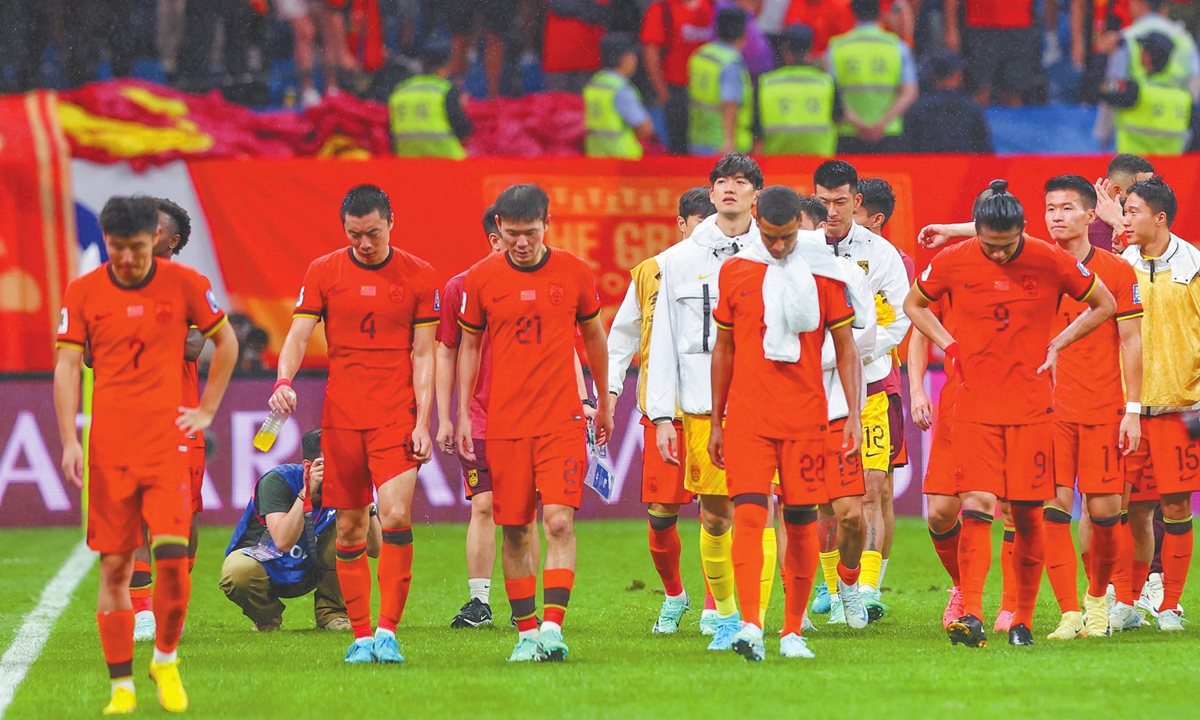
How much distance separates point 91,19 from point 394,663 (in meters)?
12.0

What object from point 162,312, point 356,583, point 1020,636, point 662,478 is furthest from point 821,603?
point 162,312

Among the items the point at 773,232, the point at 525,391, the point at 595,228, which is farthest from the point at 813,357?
the point at 595,228

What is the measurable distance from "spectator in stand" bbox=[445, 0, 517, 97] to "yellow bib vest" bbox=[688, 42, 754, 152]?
239cm

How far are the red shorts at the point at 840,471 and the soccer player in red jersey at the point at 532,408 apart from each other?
1.05 metres

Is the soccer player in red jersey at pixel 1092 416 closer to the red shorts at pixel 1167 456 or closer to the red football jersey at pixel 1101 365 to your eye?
the red football jersey at pixel 1101 365

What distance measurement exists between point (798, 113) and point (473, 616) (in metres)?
8.22

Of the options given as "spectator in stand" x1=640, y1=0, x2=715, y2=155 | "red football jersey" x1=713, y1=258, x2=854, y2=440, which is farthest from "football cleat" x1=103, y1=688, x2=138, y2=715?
"spectator in stand" x1=640, y1=0, x2=715, y2=155

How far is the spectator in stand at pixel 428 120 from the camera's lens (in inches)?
603

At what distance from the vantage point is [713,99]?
52.1 ft

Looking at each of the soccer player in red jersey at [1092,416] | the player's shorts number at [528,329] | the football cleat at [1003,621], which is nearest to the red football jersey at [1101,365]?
the soccer player in red jersey at [1092,416]

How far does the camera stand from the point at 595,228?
14516 mm

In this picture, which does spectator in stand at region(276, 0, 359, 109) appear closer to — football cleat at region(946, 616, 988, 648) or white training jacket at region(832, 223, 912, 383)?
white training jacket at region(832, 223, 912, 383)

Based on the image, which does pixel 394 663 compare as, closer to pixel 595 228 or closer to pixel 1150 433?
pixel 1150 433

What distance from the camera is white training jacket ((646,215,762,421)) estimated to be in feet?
24.9
